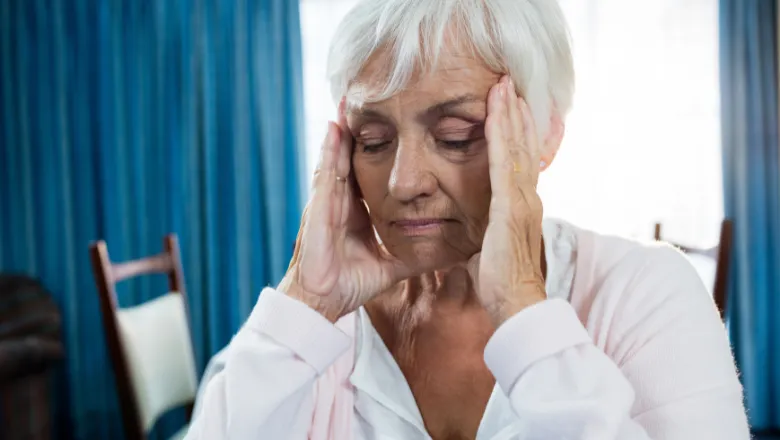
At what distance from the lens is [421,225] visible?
0.97 m

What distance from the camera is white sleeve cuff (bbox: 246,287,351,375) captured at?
0.93 meters

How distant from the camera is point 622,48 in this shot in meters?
3.11

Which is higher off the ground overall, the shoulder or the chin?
the chin

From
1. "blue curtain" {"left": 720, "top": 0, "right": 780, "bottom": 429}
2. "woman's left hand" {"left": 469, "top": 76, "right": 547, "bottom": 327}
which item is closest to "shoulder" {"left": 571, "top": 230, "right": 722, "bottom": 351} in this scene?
"woman's left hand" {"left": 469, "top": 76, "right": 547, "bottom": 327}

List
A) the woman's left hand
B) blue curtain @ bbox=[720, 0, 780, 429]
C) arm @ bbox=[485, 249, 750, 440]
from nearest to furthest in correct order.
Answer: arm @ bbox=[485, 249, 750, 440]
the woman's left hand
blue curtain @ bbox=[720, 0, 780, 429]

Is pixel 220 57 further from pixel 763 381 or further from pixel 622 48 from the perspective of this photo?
pixel 763 381

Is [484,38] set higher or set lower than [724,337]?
higher

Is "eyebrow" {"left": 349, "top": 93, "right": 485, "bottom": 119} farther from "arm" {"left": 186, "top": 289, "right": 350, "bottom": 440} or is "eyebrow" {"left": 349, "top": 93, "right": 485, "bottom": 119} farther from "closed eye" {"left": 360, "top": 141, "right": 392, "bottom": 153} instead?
"arm" {"left": 186, "top": 289, "right": 350, "bottom": 440}

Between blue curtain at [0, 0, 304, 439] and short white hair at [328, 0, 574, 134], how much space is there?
2371mm

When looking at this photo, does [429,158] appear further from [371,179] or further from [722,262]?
[722,262]

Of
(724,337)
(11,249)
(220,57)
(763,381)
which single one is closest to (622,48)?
(763,381)

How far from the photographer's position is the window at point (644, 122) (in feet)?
10.1

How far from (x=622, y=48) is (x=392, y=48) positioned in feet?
8.33

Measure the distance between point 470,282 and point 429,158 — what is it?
294 millimetres
